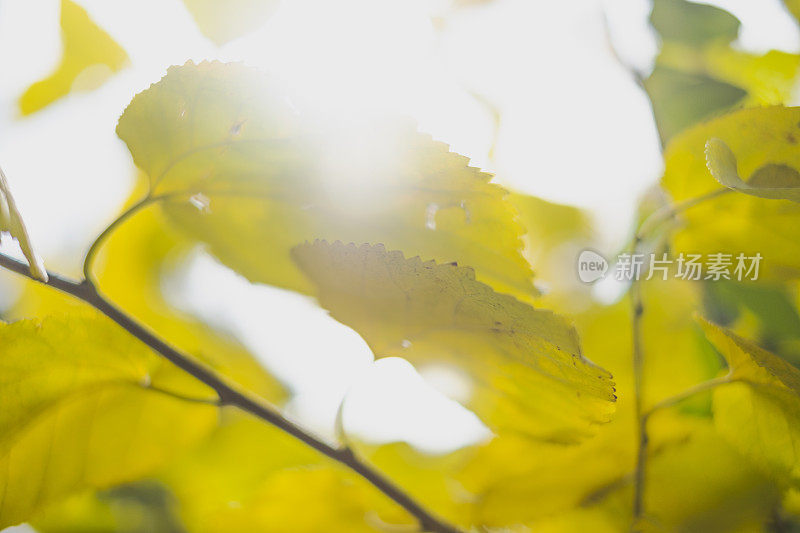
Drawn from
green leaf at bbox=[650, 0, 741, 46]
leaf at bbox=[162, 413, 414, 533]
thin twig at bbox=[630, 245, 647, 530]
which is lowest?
leaf at bbox=[162, 413, 414, 533]

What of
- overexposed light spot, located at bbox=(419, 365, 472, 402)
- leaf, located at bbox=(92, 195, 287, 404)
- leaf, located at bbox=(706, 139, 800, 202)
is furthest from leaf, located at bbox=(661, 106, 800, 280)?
leaf, located at bbox=(92, 195, 287, 404)

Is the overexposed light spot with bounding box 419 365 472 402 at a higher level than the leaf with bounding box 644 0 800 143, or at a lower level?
lower

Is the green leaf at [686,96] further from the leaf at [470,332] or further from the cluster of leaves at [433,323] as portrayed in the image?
the leaf at [470,332]

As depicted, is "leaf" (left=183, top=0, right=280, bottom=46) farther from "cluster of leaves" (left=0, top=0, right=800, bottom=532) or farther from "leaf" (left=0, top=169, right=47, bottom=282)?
"leaf" (left=0, top=169, right=47, bottom=282)

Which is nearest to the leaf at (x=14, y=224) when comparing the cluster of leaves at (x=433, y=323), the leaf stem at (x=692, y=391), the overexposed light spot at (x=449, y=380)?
the cluster of leaves at (x=433, y=323)

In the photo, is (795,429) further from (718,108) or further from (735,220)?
(718,108)

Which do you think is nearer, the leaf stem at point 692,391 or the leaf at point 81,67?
the leaf stem at point 692,391

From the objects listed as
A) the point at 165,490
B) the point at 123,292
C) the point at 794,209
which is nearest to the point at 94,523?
the point at 165,490
